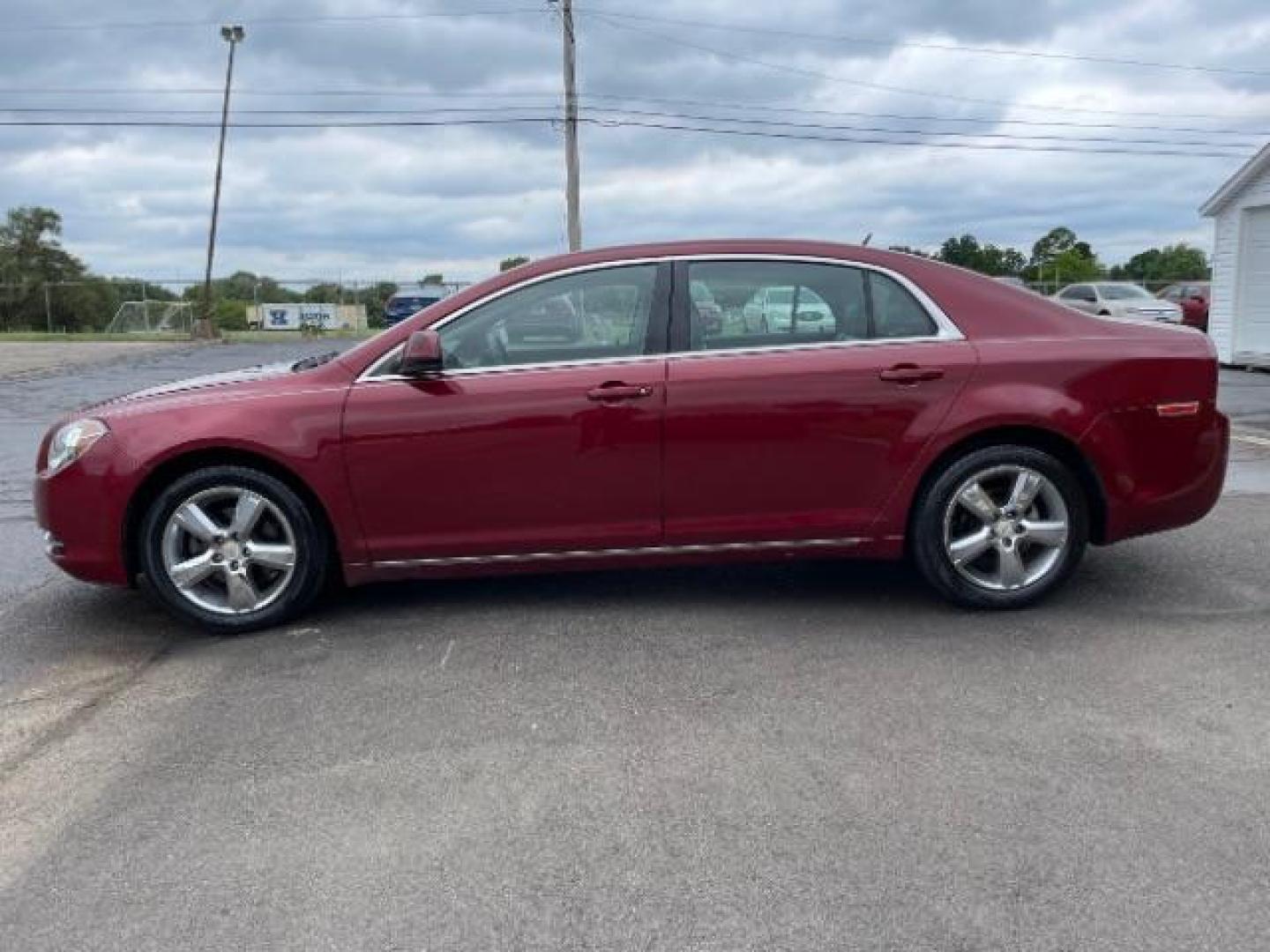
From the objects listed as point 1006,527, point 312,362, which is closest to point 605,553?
point 312,362

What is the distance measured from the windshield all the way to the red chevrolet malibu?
22.9m

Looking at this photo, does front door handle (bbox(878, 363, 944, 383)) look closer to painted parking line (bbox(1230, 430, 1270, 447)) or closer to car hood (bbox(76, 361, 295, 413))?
car hood (bbox(76, 361, 295, 413))

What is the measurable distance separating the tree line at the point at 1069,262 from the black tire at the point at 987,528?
49741 mm

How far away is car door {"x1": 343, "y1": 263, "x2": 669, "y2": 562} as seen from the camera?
4.55 meters

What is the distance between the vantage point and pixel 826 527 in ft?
15.5

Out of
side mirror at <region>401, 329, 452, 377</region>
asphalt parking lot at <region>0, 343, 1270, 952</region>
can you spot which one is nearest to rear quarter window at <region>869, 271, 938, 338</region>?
asphalt parking lot at <region>0, 343, 1270, 952</region>

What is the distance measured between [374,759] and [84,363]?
78.2ft

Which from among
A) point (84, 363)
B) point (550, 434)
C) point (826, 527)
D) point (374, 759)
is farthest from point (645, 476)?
point (84, 363)

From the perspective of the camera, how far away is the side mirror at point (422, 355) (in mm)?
4473

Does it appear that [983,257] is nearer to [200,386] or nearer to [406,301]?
[406,301]

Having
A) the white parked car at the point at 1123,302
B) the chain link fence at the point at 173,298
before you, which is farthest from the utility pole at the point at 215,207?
the white parked car at the point at 1123,302

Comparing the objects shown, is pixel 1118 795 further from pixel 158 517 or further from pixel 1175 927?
pixel 158 517

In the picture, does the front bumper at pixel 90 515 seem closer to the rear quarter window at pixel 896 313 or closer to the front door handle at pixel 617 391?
the front door handle at pixel 617 391

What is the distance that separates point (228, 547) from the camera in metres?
4.63
